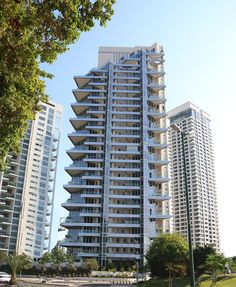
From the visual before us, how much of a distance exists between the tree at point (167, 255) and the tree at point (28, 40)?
131ft

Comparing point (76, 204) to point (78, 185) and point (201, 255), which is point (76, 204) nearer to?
point (78, 185)

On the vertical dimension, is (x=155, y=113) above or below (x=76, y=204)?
above

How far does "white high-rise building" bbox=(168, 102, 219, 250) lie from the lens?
156875 mm

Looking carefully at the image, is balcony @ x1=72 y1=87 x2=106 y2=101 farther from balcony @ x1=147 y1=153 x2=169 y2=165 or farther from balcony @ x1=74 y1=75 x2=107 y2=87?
balcony @ x1=147 y1=153 x2=169 y2=165

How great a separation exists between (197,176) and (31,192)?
69710mm

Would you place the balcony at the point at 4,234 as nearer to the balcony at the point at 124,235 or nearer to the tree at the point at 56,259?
the tree at the point at 56,259

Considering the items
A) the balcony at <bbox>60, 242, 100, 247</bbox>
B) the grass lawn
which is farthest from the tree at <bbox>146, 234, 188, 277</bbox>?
the balcony at <bbox>60, 242, 100, 247</bbox>

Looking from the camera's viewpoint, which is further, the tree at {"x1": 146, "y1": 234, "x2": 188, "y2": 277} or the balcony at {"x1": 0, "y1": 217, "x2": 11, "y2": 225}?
the balcony at {"x1": 0, "y1": 217, "x2": 11, "y2": 225}

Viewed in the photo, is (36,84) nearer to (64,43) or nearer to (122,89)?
(64,43)

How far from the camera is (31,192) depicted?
414 feet

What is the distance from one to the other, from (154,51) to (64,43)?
363 feet

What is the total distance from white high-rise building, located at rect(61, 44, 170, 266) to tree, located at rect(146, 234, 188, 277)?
3744 centimetres

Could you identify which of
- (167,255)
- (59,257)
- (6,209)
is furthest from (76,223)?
(167,255)

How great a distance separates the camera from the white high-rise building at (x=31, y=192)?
384ft
